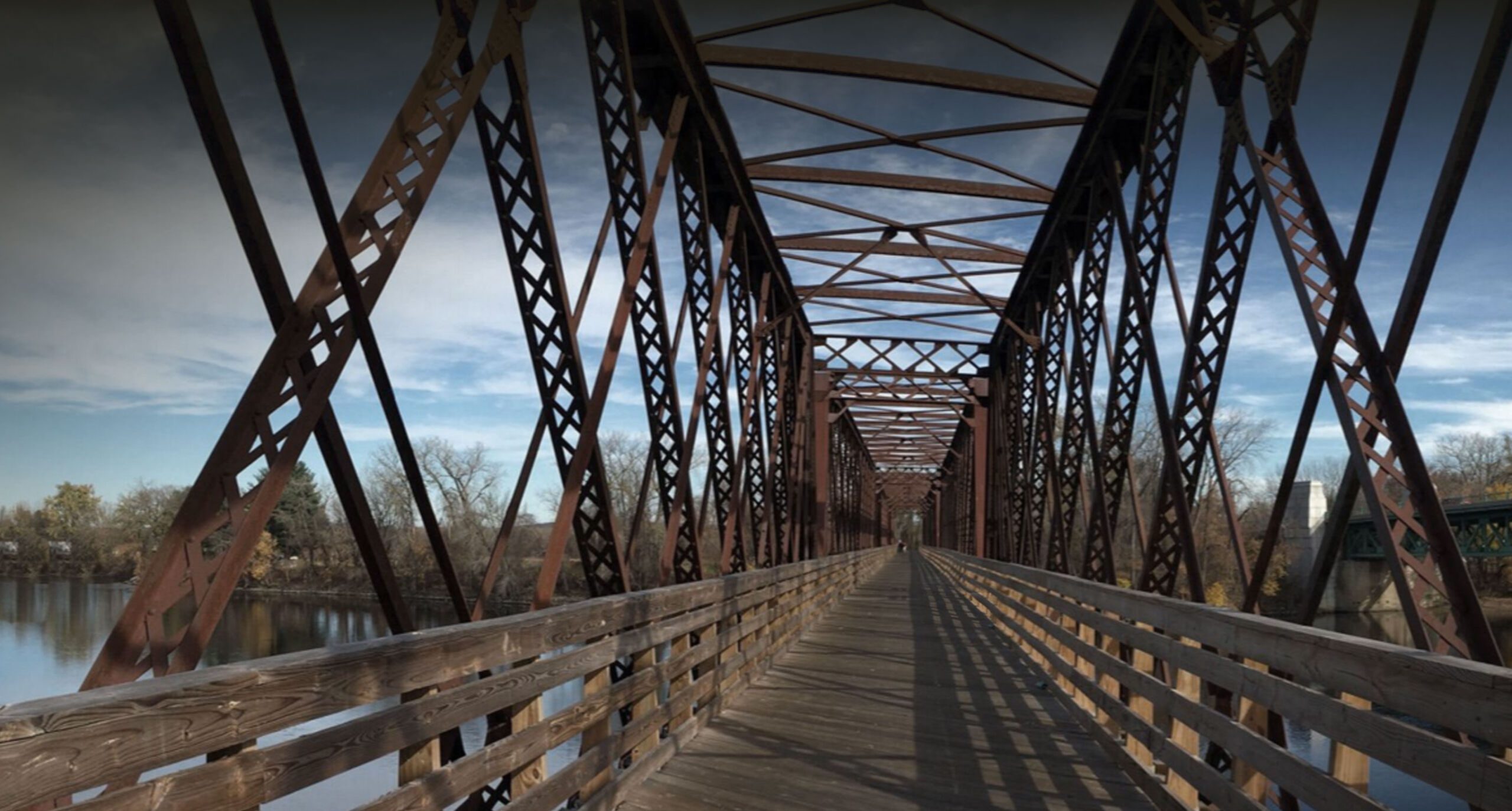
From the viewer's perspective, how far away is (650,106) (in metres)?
10.3

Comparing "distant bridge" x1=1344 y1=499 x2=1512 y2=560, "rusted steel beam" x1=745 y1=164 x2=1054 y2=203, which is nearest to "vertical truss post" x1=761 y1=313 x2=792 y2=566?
Result: "rusted steel beam" x1=745 y1=164 x2=1054 y2=203

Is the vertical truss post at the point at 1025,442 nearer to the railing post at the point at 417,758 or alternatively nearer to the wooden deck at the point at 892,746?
the wooden deck at the point at 892,746

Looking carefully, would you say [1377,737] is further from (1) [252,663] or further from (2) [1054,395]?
(2) [1054,395]

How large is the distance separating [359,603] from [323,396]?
156 feet

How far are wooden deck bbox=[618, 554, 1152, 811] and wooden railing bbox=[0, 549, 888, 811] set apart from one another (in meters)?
0.37

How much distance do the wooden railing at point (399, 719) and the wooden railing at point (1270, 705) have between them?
2.46 m

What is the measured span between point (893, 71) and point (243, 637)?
3009 cm

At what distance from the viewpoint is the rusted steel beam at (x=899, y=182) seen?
1363 cm

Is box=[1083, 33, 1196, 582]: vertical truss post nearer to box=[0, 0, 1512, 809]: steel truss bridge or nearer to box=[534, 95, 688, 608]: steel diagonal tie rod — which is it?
box=[0, 0, 1512, 809]: steel truss bridge

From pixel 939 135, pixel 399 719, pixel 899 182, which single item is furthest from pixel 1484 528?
pixel 399 719

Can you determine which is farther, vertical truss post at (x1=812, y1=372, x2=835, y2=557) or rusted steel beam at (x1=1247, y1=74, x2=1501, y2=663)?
vertical truss post at (x1=812, y1=372, x2=835, y2=557)

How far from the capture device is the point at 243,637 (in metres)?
32.9

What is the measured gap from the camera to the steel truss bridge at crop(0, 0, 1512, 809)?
2736 mm

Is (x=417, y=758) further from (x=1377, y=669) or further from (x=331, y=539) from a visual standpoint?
(x=331, y=539)
